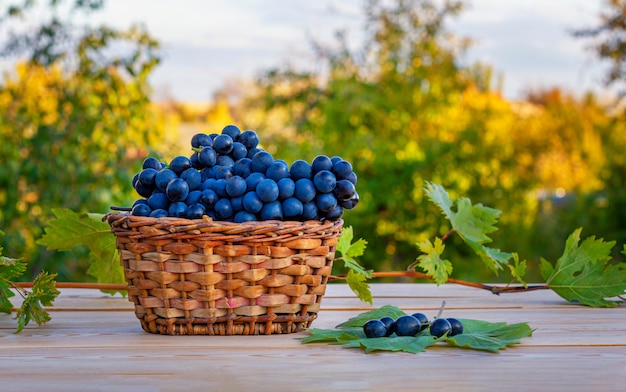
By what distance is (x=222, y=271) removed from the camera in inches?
47.4

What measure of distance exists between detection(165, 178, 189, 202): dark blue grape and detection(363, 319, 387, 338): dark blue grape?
1.12 ft

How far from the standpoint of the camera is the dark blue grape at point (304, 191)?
122 centimetres

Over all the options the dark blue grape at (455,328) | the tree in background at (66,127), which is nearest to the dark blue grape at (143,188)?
the dark blue grape at (455,328)

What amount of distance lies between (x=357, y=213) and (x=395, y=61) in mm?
1315

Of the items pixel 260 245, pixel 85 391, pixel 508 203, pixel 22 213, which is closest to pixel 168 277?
pixel 260 245

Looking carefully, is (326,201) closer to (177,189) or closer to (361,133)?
(177,189)

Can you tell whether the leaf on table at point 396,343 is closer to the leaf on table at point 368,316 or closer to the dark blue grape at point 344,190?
the leaf on table at point 368,316

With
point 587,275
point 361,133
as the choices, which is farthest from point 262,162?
point 361,133

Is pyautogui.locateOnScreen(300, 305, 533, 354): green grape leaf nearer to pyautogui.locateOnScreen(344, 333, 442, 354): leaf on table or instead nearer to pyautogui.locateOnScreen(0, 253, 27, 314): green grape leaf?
pyautogui.locateOnScreen(344, 333, 442, 354): leaf on table

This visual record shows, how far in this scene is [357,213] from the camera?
15.1 feet

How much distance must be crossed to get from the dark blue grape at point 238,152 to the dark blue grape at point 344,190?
0.56 feet

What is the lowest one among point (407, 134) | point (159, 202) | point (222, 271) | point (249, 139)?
point (222, 271)

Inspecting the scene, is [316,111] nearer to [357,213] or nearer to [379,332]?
[357,213]

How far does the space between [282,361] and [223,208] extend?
0.26m
